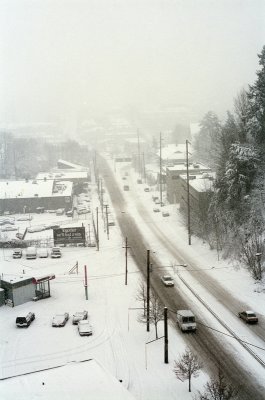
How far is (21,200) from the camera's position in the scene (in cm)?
9212

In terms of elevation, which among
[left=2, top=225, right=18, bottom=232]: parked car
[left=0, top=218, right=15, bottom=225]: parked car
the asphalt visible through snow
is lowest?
the asphalt visible through snow

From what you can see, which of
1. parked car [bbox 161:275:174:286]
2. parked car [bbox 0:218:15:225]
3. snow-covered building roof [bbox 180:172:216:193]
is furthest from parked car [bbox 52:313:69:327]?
parked car [bbox 0:218:15:225]

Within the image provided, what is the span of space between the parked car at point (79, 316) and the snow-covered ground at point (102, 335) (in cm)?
73

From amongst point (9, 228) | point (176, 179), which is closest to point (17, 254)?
point (9, 228)

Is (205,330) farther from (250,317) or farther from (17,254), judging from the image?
(17,254)

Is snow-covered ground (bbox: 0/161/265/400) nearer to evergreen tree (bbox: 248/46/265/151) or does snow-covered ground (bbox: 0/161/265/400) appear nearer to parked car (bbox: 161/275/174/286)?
parked car (bbox: 161/275/174/286)

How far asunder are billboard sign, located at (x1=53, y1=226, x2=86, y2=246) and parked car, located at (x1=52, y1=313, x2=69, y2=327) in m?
25.0

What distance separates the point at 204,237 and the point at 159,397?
35257 millimetres

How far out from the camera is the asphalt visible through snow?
30.8m

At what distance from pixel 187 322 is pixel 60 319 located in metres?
11.2

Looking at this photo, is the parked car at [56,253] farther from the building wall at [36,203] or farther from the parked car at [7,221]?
the building wall at [36,203]

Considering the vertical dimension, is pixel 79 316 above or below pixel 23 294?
below

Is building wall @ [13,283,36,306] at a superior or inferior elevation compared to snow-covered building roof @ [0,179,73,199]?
inferior

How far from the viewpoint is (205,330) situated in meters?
A: 38.5
